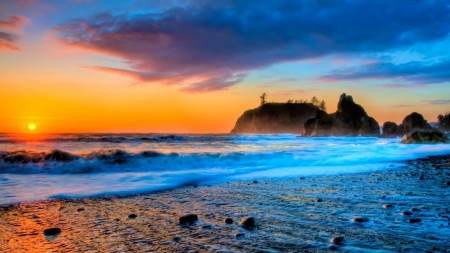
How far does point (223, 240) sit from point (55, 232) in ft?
7.18

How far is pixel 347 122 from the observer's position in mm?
81312

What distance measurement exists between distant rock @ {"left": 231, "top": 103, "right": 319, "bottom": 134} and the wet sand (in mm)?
155151

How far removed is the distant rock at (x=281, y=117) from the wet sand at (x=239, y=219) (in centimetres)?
15515

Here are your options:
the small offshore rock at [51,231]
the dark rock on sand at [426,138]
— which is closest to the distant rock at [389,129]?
the dark rock on sand at [426,138]

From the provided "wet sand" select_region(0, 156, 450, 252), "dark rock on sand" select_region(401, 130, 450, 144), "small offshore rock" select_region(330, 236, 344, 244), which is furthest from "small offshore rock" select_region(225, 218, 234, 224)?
"dark rock on sand" select_region(401, 130, 450, 144)

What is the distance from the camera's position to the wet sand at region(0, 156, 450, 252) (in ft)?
10.8

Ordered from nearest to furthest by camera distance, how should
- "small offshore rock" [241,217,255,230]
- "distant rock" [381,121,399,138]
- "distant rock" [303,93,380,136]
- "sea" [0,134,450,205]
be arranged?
"small offshore rock" [241,217,255,230], "sea" [0,134,450,205], "distant rock" [381,121,399,138], "distant rock" [303,93,380,136]

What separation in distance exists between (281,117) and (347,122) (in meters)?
81.3

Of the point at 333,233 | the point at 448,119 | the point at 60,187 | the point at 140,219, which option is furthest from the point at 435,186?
the point at 448,119

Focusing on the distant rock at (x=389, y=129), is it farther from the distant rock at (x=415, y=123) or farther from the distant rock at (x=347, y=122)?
the distant rock at (x=347, y=122)

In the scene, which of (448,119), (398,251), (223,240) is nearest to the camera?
(398,251)

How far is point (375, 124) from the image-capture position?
8188 centimetres

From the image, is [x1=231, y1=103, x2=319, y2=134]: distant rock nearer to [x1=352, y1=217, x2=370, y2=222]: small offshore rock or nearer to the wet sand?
the wet sand

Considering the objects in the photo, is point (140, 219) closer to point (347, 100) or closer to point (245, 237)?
point (245, 237)
